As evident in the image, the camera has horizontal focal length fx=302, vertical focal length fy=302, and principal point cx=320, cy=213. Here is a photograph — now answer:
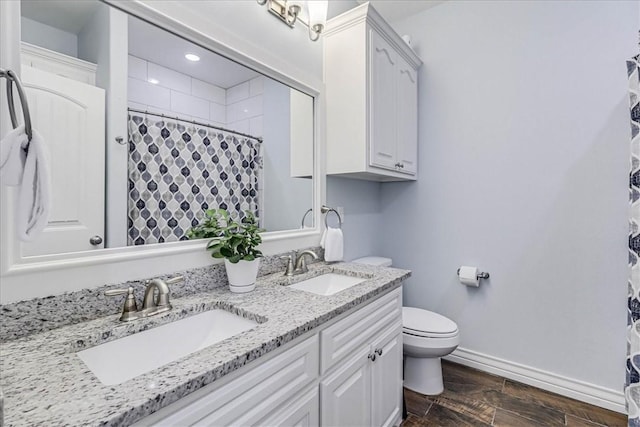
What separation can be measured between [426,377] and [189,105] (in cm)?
202

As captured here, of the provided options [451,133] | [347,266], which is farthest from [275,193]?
[451,133]

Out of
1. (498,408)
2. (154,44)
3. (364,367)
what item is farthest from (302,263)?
(498,408)

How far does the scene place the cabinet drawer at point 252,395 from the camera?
0.64 metres

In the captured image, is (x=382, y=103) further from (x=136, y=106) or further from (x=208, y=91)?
(x=136, y=106)

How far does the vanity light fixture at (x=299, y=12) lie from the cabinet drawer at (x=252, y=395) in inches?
61.9

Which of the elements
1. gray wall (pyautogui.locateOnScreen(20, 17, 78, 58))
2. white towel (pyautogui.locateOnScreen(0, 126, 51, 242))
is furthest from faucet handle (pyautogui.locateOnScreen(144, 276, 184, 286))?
gray wall (pyautogui.locateOnScreen(20, 17, 78, 58))

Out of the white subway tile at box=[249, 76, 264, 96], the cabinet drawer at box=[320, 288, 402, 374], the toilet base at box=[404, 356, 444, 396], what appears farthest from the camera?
the toilet base at box=[404, 356, 444, 396]

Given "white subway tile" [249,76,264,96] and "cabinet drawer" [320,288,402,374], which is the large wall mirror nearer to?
"white subway tile" [249,76,264,96]

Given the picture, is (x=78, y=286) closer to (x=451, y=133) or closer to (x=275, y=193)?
(x=275, y=193)

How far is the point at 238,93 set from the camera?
1.44 meters

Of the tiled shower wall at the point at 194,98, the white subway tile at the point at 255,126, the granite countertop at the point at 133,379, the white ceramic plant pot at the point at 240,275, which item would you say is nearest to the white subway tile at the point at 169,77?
the tiled shower wall at the point at 194,98

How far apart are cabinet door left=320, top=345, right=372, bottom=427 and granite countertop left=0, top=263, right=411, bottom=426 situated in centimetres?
24

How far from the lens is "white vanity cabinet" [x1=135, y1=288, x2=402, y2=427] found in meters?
0.70

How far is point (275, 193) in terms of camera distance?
1.66 m
